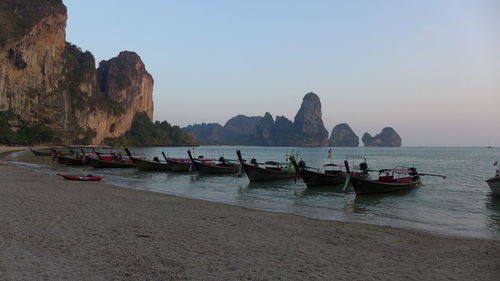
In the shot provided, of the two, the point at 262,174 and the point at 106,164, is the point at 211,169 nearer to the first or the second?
the point at 262,174

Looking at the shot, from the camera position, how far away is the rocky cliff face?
93062 mm

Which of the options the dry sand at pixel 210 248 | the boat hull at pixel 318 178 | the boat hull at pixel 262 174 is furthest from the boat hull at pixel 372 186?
the boat hull at pixel 262 174

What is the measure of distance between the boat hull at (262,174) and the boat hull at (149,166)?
13.7 m

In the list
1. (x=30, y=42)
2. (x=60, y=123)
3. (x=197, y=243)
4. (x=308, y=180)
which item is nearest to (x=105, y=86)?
(x=60, y=123)

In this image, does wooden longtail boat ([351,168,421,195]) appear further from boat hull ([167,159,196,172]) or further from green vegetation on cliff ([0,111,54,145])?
green vegetation on cliff ([0,111,54,145])

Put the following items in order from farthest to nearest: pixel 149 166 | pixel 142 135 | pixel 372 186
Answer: pixel 142 135
pixel 149 166
pixel 372 186

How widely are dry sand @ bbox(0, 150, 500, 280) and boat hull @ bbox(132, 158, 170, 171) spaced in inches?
983

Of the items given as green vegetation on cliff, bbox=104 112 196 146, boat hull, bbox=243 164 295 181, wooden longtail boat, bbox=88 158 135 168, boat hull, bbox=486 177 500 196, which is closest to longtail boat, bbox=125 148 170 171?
wooden longtail boat, bbox=88 158 135 168

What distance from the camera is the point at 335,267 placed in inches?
283

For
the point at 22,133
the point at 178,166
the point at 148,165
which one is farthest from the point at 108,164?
the point at 22,133

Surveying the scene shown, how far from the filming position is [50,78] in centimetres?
10881

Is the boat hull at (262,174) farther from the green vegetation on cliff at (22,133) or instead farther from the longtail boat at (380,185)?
the green vegetation on cliff at (22,133)

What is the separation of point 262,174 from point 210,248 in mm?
21735

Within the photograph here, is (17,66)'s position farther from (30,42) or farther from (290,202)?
(290,202)
